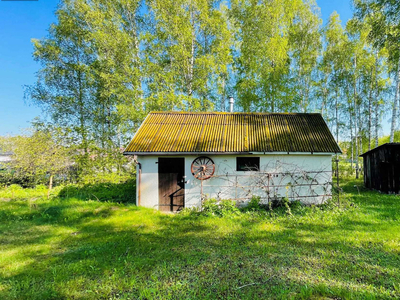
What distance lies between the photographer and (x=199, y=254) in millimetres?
3881

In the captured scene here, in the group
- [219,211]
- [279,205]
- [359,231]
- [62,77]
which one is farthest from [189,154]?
[62,77]

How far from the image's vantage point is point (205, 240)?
15.0 ft

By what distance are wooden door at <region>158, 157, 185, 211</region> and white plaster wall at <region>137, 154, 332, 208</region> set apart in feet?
0.65

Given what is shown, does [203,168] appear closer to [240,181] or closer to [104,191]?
[240,181]

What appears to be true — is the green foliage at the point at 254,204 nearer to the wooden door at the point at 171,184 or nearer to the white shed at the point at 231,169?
the white shed at the point at 231,169

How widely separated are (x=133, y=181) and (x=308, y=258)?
359 inches

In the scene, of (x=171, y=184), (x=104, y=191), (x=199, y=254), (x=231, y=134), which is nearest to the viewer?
(x=199, y=254)

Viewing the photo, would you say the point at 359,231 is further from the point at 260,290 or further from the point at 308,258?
the point at 260,290

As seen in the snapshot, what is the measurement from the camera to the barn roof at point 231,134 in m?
7.09

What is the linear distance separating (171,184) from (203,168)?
1.49m

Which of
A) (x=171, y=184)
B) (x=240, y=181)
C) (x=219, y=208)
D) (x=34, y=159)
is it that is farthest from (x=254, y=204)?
(x=34, y=159)

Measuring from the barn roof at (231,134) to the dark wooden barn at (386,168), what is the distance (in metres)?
3.65

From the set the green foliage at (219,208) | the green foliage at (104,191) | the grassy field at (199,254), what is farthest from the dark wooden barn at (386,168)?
the green foliage at (104,191)

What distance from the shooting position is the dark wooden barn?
8.45m
